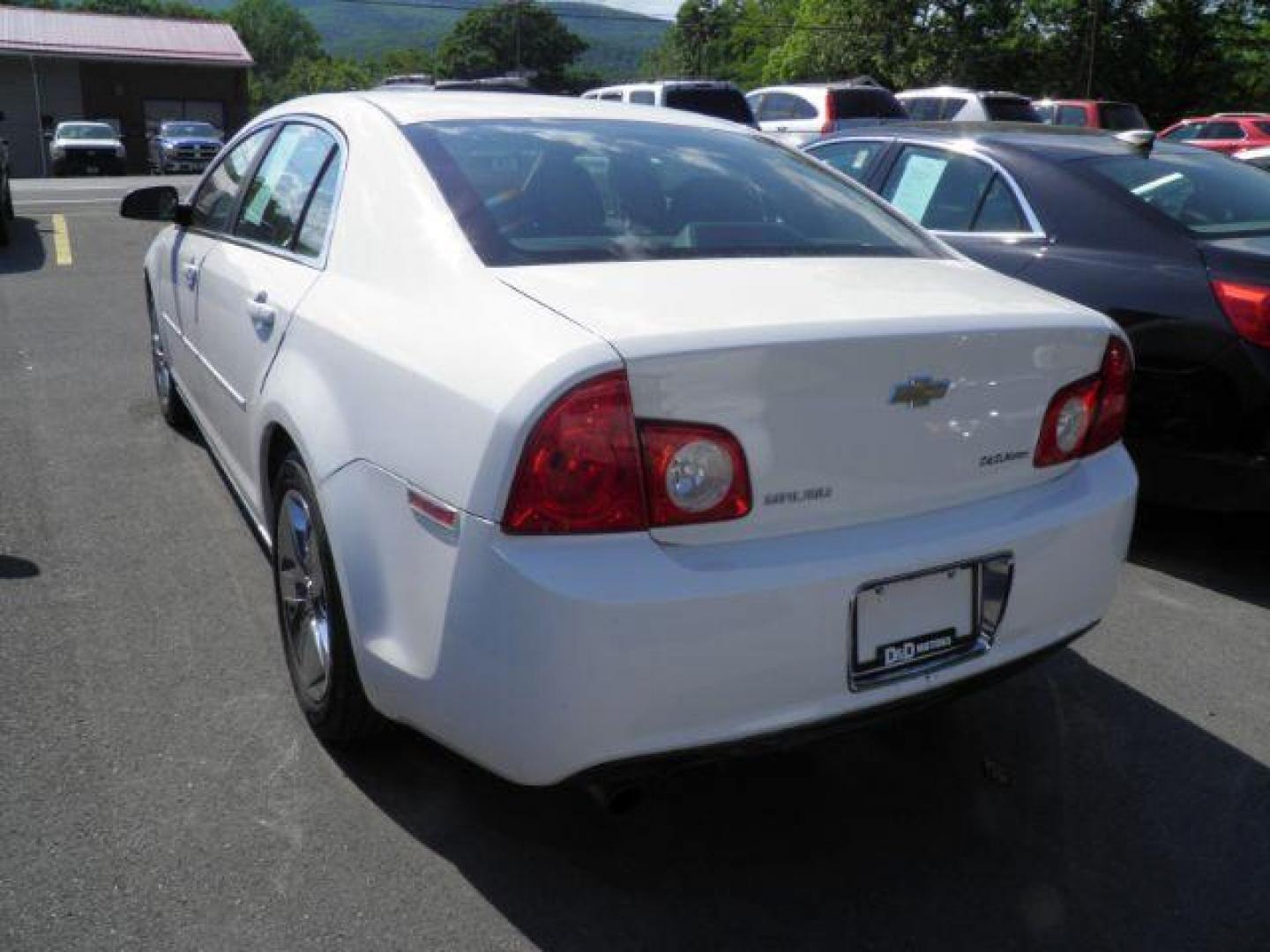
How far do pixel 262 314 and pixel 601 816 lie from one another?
159cm

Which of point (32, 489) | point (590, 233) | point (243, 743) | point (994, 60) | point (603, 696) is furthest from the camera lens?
point (994, 60)

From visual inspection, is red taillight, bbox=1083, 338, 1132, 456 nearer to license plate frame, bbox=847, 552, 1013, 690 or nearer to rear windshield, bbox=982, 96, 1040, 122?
license plate frame, bbox=847, 552, 1013, 690

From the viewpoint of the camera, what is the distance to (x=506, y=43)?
97.0 metres

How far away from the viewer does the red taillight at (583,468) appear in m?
1.97

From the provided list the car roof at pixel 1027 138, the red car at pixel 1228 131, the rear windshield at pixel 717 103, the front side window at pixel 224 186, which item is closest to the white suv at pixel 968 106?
the rear windshield at pixel 717 103

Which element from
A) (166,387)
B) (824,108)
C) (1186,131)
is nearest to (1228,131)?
(1186,131)

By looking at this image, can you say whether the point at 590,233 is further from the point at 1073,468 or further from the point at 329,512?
the point at 1073,468

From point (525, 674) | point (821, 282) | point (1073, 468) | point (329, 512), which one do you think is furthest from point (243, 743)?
point (1073, 468)

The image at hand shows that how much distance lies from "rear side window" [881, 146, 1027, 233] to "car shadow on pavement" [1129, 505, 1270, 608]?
4.35 feet

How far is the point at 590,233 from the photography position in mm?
2664

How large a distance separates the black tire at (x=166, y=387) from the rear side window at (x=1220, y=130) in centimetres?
2368

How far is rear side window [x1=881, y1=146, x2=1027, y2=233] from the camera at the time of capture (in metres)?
4.87

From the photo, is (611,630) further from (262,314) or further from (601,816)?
(262,314)

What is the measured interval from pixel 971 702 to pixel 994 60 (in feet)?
143
